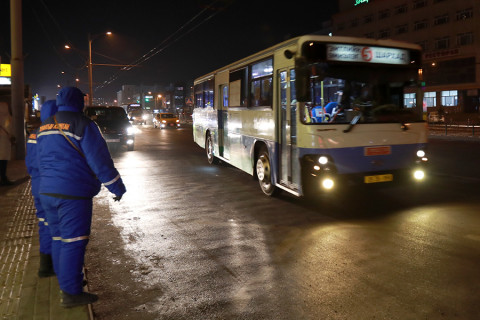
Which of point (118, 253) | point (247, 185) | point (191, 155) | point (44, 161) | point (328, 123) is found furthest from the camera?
point (191, 155)

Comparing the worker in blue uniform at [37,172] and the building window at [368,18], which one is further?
the building window at [368,18]

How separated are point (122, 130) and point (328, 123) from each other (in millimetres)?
13413

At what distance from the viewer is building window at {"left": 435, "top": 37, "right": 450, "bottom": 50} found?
175ft

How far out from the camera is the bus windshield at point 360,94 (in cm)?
716

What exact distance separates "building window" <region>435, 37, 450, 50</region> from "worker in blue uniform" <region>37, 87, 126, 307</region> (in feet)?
189

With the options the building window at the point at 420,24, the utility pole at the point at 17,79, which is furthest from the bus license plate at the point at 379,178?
the building window at the point at 420,24

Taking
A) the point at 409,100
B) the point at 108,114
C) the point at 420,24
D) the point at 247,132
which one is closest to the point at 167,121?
the point at 108,114

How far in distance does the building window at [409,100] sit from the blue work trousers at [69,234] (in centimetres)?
593

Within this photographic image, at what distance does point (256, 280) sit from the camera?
4629mm

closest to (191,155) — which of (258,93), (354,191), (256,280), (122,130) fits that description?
(122,130)

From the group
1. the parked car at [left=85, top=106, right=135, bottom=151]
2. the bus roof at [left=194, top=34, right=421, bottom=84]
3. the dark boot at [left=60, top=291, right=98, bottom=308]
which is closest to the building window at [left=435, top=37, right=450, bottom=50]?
the parked car at [left=85, top=106, right=135, bottom=151]

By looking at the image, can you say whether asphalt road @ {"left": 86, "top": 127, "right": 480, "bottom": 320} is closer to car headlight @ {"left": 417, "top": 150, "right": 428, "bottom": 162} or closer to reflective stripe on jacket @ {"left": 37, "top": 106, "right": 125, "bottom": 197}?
car headlight @ {"left": 417, "top": 150, "right": 428, "bottom": 162}

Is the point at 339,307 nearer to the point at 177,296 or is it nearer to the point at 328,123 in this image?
the point at 177,296

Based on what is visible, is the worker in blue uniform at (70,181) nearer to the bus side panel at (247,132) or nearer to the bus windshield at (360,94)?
the bus windshield at (360,94)
